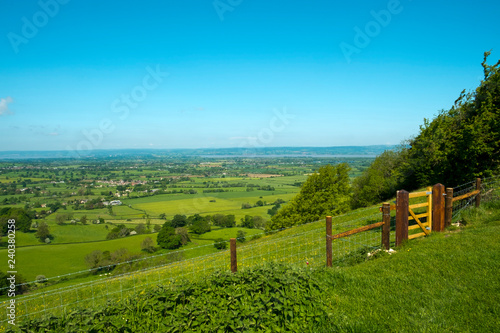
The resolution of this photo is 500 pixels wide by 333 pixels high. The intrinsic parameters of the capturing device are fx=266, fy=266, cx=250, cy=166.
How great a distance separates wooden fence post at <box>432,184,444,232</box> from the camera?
8.59m

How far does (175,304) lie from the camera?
4.30m

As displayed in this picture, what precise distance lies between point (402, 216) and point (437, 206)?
1852mm

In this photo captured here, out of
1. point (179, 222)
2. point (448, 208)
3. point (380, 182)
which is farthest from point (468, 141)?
point (179, 222)

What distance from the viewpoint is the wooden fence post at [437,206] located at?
28.2 feet

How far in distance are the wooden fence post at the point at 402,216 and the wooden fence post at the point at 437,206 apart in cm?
164

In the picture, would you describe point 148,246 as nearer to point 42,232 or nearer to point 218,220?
point 42,232

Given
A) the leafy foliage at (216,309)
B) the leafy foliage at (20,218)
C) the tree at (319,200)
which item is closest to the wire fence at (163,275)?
the leafy foliage at (216,309)

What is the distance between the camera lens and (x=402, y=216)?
7.73m

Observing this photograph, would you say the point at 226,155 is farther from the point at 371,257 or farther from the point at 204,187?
the point at 371,257

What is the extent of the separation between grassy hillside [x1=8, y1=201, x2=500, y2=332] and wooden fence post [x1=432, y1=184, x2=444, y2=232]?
265 cm

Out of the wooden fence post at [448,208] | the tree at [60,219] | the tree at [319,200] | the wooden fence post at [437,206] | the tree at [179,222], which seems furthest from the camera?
the tree at [179,222]

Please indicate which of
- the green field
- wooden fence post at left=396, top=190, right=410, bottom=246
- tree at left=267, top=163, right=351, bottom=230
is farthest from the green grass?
tree at left=267, top=163, right=351, bottom=230

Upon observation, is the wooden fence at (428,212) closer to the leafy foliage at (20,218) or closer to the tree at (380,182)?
the tree at (380,182)

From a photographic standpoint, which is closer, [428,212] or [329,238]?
A: [329,238]
